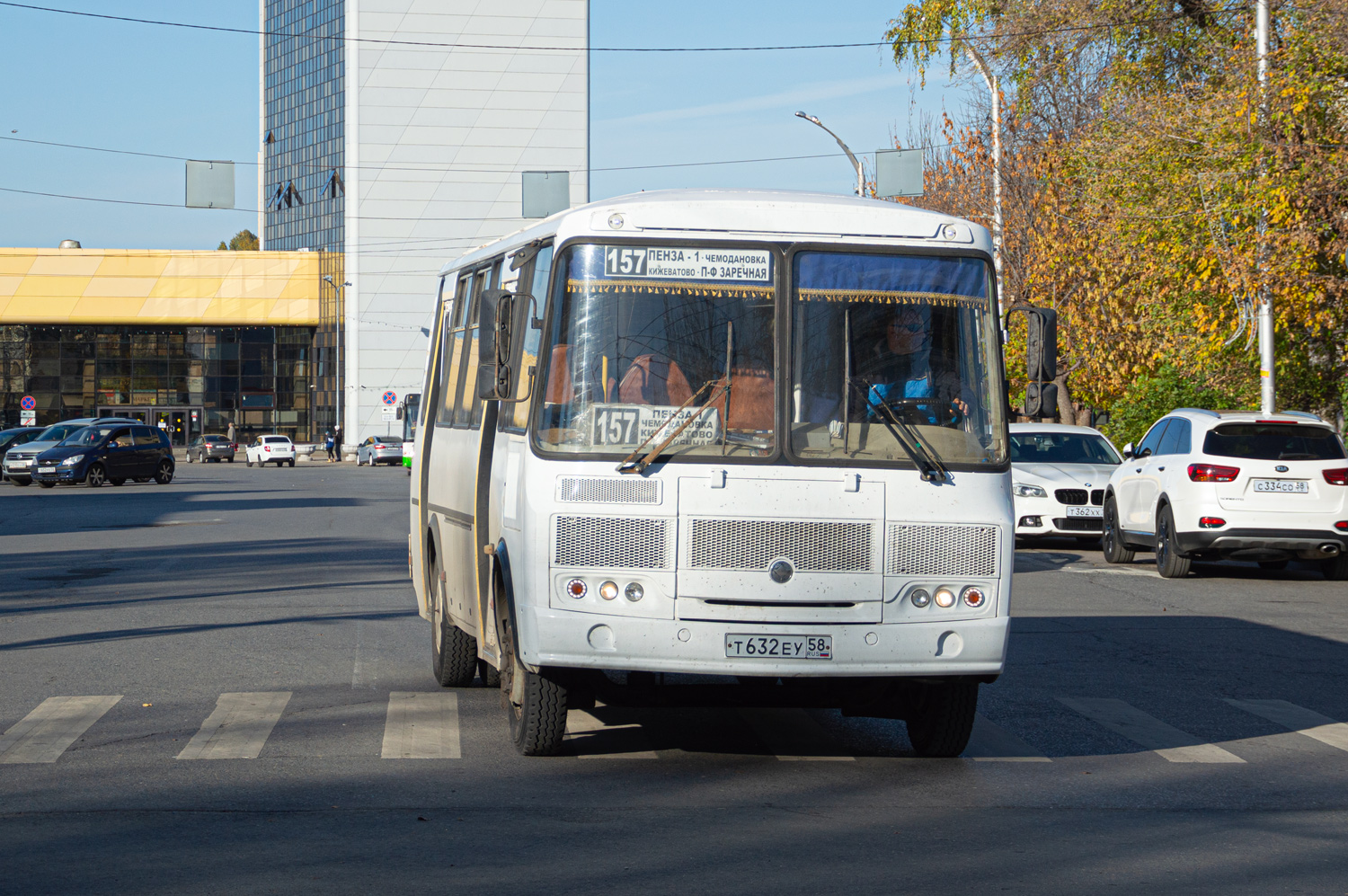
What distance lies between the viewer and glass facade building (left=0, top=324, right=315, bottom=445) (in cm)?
9825

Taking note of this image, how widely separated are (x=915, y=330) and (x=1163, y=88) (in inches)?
830

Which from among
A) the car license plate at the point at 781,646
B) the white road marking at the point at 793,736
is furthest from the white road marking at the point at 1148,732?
the car license plate at the point at 781,646

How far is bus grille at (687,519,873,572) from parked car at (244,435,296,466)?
67913 mm

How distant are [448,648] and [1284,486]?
34.5 feet

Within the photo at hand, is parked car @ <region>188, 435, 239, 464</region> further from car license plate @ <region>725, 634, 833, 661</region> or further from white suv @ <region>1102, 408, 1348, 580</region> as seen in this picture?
car license plate @ <region>725, 634, 833, 661</region>

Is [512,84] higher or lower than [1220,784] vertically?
higher

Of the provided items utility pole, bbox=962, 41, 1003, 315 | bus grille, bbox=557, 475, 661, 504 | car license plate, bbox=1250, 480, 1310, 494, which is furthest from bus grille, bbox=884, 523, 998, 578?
utility pole, bbox=962, 41, 1003, 315

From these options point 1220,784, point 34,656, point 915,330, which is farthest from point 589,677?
point 34,656

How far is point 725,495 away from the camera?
7.39m

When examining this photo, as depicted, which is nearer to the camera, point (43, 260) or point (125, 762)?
point (125, 762)

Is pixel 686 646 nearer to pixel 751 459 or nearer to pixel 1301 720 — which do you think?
pixel 751 459

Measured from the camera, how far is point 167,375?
332ft

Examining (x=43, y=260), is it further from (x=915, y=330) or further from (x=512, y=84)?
(x=915, y=330)

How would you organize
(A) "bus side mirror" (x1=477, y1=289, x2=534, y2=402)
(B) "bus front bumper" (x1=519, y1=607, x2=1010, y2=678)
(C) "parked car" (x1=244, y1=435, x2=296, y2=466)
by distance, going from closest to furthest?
(B) "bus front bumper" (x1=519, y1=607, x2=1010, y2=678)
(A) "bus side mirror" (x1=477, y1=289, x2=534, y2=402)
(C) "parked car" (x1=244, y1=435, x2=296, y2=466)
